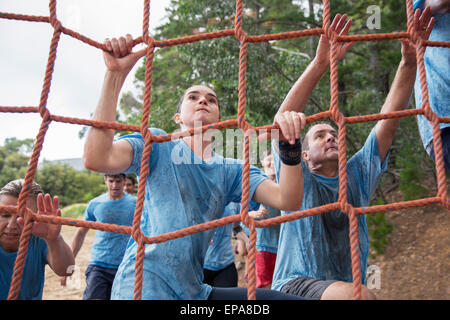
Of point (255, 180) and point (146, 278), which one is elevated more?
point (255, 180)

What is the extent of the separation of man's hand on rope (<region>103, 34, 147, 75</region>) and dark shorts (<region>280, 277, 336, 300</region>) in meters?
0.88

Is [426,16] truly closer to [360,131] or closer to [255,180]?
[255,180]

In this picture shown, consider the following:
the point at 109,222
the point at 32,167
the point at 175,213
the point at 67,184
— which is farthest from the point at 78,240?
the point at 67,184

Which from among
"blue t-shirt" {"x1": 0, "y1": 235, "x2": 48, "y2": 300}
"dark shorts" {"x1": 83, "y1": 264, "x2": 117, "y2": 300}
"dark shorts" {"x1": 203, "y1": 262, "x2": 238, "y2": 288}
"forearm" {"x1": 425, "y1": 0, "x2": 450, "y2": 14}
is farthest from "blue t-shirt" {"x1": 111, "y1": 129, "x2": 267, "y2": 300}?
"dark shorts" {"x1": 83, "y1": 264, "x2": 117, "y2": 300}

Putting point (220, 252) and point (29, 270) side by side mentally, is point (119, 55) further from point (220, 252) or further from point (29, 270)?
point (220, 252)

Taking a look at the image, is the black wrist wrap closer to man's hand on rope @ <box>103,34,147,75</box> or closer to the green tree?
man's hand on rope @ <box>103,34,147,75</box>

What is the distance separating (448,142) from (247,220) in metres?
0.78

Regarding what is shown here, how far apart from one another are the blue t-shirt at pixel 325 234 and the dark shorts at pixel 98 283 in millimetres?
1355

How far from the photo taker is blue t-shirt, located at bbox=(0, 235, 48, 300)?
128 centimetres

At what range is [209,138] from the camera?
1.19 m

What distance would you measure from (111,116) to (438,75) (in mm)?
1086

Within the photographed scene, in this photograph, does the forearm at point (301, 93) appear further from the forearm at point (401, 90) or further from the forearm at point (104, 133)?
the forearm at point (104, 133)

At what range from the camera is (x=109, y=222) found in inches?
96.7
